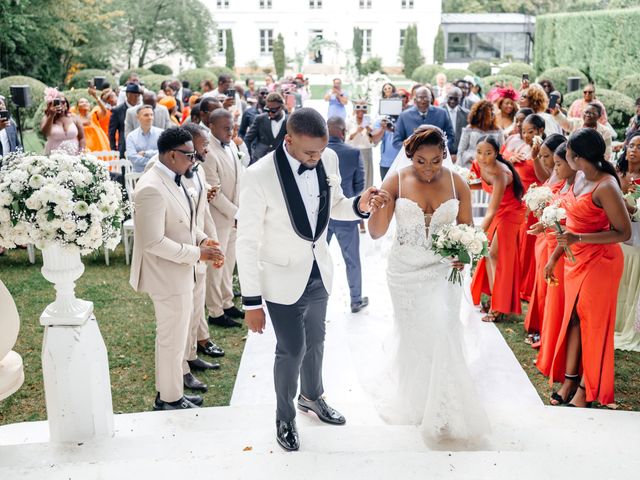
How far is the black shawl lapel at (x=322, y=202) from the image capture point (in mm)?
4273

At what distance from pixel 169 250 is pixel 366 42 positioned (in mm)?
55193

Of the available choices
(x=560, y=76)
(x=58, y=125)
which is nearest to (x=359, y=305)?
(x=58, y=125)

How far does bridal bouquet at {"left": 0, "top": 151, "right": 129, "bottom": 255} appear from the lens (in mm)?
3787

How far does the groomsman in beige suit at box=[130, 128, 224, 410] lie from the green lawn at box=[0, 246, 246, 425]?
0.61 meters

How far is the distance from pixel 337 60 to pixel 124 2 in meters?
19.3

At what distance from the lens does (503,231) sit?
22.7ft

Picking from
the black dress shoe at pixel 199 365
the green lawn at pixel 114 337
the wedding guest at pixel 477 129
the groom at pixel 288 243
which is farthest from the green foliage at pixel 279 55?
the groom at pixel 288 243

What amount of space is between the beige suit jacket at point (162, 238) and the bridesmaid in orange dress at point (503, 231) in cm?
309

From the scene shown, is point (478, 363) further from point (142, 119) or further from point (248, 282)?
point (142, 119)

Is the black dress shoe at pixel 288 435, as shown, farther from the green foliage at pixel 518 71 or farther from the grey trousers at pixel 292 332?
the green foliage at pixel 518 71

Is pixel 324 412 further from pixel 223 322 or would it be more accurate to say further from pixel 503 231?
pixel 503 231

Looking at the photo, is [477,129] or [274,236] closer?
[274,236]

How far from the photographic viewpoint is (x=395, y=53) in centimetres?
5744

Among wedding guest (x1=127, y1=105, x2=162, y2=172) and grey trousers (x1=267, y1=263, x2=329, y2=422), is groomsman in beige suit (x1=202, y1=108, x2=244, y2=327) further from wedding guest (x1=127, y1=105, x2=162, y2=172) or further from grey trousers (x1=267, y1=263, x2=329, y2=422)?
grey trousers (x1=267, y1=263, x2=329, y2=422)
